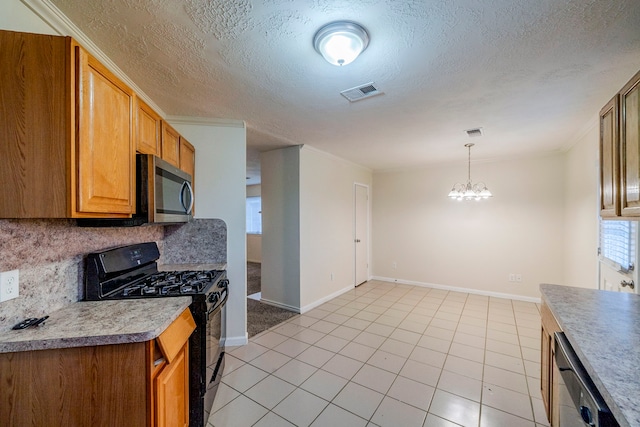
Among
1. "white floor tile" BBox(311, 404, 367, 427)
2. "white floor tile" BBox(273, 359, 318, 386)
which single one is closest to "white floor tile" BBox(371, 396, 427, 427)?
"white floor tile" BBox(311, 404, 367, 427)

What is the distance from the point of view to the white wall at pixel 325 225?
3791mm

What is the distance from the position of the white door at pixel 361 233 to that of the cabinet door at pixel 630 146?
3.81 meters

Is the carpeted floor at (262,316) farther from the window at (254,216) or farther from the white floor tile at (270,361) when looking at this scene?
the window at (254,216)

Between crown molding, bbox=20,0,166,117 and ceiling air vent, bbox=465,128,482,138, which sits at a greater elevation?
crown molding, bbox=20,0,166,117

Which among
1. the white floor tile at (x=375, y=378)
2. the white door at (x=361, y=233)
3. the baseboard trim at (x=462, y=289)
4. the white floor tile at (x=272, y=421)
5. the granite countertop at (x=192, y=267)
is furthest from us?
the white door at (x=361, y=233)

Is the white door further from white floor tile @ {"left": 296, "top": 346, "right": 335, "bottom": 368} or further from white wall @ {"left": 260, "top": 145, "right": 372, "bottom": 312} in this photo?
white floor tile @ {"left": 296, "top": 346, "right": 335, "bottom": 368}

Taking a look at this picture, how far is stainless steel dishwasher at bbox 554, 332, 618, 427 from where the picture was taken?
0.85 metres

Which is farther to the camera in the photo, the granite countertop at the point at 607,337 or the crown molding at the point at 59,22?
the crown molding at the point at 59,22

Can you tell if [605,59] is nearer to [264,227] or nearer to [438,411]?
[438,411]

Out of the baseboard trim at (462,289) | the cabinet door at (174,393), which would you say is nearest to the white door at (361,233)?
the baseboard trim at (462,289)

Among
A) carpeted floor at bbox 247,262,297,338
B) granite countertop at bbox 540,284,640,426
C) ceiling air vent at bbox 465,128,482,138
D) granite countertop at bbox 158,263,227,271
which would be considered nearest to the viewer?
granite countertop at bbox 540,284,640,426

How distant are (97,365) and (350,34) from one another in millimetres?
2000

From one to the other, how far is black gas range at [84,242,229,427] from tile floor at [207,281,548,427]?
1.01 feet

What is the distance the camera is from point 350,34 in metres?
1.42
